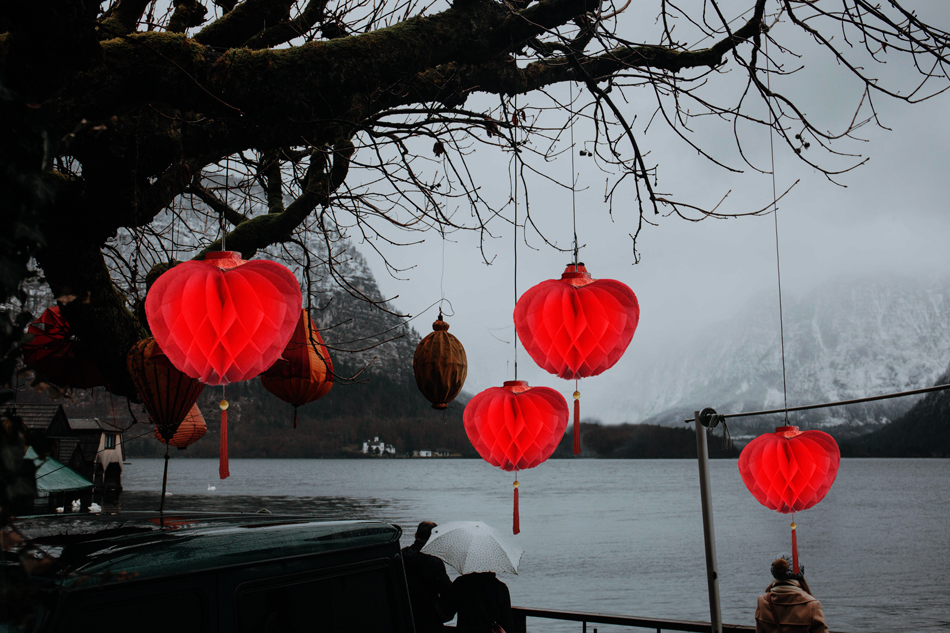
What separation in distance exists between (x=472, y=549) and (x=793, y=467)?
9.03ft

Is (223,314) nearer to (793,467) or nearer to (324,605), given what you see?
(324,605)

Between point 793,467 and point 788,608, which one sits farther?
point 788,608

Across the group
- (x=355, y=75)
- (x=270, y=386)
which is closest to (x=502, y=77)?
(x=355, y=75)

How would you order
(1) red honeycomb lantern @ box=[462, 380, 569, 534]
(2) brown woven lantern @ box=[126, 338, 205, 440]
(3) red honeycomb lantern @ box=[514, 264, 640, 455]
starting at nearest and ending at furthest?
1. (3) red honeycomb lantern @ box=[514, 264, 640, 455]
2. (2) brown woven lantern @ box=[126, 338, 205, 440]
3. (1) red honeycomb lantern @ box=[462, 380, 569, 534]

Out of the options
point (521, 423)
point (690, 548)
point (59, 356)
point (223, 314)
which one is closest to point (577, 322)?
point (521, 423)

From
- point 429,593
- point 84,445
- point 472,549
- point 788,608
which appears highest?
point 472,549

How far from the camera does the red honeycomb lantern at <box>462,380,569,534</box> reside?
4473 mm

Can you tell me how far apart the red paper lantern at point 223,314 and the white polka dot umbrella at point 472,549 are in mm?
3425

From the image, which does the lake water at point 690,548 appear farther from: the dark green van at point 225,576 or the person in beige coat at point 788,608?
the person in beige coat at point 788,608

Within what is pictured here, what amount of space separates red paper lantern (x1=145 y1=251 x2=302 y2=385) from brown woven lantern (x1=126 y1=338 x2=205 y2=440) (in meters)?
1.11

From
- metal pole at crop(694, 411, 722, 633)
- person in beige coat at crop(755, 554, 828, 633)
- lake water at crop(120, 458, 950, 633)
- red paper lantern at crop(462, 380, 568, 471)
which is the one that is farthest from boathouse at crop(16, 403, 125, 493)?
metal pole at crop(694, 411, 722, 633)

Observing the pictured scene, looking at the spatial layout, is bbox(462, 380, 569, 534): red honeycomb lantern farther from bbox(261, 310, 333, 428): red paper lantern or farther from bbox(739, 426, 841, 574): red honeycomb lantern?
bbox(739, 426, 841, 574): red honeycomb lantern

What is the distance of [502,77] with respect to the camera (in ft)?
14.5

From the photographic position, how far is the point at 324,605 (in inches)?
103
